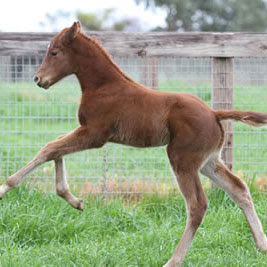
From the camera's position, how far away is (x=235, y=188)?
4629 millimetres

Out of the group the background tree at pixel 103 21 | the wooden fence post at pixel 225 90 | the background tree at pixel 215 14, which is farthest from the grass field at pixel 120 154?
the background tree at pixel 103 21

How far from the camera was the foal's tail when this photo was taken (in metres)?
4.25

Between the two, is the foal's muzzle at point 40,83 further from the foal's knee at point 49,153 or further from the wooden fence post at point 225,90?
the wooden fence post at point 225,90

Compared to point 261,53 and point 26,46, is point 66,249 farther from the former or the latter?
point 261,53

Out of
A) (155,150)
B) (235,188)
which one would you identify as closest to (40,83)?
(235,188)

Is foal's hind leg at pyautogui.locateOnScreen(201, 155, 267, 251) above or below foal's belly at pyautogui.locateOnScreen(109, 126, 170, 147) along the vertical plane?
below

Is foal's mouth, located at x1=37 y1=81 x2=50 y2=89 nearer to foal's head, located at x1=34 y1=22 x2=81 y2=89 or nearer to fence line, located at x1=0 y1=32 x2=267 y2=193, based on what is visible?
foal's head, located at x1=34 y1=22 x2=81 y2=89

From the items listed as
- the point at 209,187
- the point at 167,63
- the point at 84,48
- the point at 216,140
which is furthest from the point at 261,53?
the point at 84,48

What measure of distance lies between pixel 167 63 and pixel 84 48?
1933mm

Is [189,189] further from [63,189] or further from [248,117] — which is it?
[63,189]

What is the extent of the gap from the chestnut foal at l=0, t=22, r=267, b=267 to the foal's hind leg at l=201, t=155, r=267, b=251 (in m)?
0.19

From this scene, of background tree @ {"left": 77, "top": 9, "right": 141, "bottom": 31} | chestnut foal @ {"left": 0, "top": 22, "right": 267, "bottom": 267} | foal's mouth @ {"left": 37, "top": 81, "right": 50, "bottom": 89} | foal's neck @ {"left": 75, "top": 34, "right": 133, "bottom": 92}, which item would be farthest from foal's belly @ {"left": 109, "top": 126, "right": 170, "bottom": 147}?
background tree @ {"left": 77, "top": 9, "right": 141, "bottom": 31}

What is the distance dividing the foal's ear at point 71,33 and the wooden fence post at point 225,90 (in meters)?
1.93

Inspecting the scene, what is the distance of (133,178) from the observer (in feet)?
19.6
